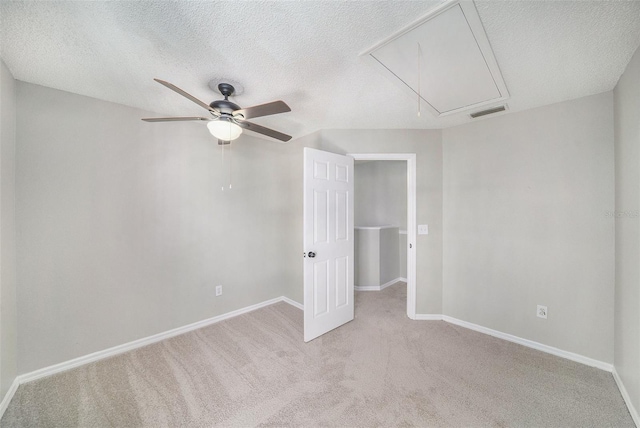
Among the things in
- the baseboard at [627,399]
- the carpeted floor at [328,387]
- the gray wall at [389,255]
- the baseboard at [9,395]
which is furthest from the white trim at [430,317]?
the baseboard at [9,395]

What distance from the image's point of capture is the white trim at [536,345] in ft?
6.40

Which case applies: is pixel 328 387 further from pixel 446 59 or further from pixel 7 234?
pixel 7 234

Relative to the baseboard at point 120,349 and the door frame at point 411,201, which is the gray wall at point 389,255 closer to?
the door frame at point 411,201

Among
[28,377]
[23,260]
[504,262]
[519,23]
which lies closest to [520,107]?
[519,23]

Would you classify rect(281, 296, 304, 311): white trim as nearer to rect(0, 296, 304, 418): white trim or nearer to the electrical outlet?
rect(0, 296, 304, 418): white trim

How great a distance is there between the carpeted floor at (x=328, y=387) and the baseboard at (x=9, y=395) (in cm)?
4

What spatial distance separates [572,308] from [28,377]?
4635 millimetres

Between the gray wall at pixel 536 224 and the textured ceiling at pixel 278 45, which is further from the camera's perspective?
the gray wall at pixel 536 224

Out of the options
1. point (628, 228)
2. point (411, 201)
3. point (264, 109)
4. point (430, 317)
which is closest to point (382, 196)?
point (411, 201)

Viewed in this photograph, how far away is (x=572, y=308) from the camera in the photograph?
6.81ft

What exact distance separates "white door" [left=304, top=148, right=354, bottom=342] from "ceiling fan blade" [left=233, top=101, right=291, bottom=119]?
77 cm

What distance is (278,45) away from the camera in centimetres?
141

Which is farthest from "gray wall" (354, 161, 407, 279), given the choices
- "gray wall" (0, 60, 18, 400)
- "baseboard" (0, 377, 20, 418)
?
A: "baseboard" (0, 377, 20, 418)

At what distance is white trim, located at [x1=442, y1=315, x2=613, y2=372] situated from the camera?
1.95 metres
